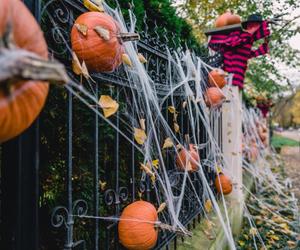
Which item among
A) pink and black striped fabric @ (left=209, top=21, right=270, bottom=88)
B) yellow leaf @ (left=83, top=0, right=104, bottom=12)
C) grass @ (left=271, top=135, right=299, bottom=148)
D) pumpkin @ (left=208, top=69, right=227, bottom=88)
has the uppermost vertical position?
pink and black striped fabric @ (left=209, top=21, right=270, bottom=88)

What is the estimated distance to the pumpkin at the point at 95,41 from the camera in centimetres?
131

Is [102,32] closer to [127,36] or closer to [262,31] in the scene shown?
[127,36]

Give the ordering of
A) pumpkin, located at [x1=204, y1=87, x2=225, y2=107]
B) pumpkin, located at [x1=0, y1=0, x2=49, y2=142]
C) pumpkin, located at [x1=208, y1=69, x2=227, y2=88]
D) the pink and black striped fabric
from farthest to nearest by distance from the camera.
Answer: the pink and black striped fabric, pumpkin, located at [x1=208, y1=69, x2=227, y2=88], pumpkin, located at [x1=204, y1=87, x2=225, y2=107], pumpkin, located at [x1=0, y1=0, x2=49, y2=142]

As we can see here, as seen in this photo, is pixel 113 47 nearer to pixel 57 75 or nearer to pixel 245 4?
pixel 57 75

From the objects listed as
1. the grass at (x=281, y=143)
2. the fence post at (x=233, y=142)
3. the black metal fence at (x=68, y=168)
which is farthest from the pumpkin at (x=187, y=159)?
the grass at (x=281, y=143)

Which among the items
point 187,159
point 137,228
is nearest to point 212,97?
point 187,159

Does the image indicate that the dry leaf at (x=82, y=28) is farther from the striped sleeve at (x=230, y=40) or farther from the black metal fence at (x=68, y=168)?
the striped sleeve at (x=230, y=40)

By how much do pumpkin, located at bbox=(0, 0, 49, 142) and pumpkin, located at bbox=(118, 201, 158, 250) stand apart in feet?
3.41

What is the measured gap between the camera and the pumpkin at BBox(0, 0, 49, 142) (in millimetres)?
728

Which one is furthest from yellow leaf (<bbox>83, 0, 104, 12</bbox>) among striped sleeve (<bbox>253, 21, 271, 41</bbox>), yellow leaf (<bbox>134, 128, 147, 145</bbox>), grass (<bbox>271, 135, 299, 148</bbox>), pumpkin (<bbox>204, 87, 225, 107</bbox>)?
grass (<bbox>271, 135, 299, 148</bbox>)

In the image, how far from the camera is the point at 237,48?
3.93 m

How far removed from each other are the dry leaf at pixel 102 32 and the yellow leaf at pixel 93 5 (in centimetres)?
19

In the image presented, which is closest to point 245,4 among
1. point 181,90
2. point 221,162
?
point 221,162

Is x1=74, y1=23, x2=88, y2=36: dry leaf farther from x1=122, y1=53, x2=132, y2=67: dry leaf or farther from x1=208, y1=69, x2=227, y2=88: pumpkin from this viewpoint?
x1=208, y1=69, x2=227, y2=88: pumpkin
